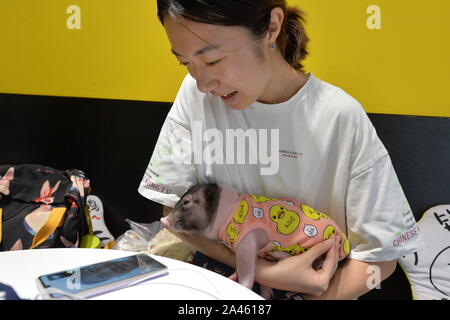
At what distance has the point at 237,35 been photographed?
0.82 m

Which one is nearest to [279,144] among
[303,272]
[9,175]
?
[303,272]

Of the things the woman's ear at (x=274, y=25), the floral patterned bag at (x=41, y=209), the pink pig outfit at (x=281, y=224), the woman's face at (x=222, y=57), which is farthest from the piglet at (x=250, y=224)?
the floral patterned bag at (x=41, y=209)

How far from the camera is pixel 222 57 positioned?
0.83m

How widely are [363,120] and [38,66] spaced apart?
1532 mm

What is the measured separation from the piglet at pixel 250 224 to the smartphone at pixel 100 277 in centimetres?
31

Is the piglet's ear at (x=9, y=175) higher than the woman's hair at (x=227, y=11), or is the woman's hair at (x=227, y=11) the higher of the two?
the woman's hair at (x=227, y=11)

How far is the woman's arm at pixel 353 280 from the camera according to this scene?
0.96 m

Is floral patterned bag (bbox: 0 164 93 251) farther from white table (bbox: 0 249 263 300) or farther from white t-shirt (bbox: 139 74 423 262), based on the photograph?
white table (bbox: 0 249 263 300)

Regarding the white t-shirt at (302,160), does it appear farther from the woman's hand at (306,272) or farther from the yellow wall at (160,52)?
the yellow wall at (160,52)

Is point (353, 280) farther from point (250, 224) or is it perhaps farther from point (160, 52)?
point (160, 52)

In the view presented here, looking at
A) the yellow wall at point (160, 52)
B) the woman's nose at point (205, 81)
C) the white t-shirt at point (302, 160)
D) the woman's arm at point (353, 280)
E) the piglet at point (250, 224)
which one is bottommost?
the woman's arm at point (353, 280)
